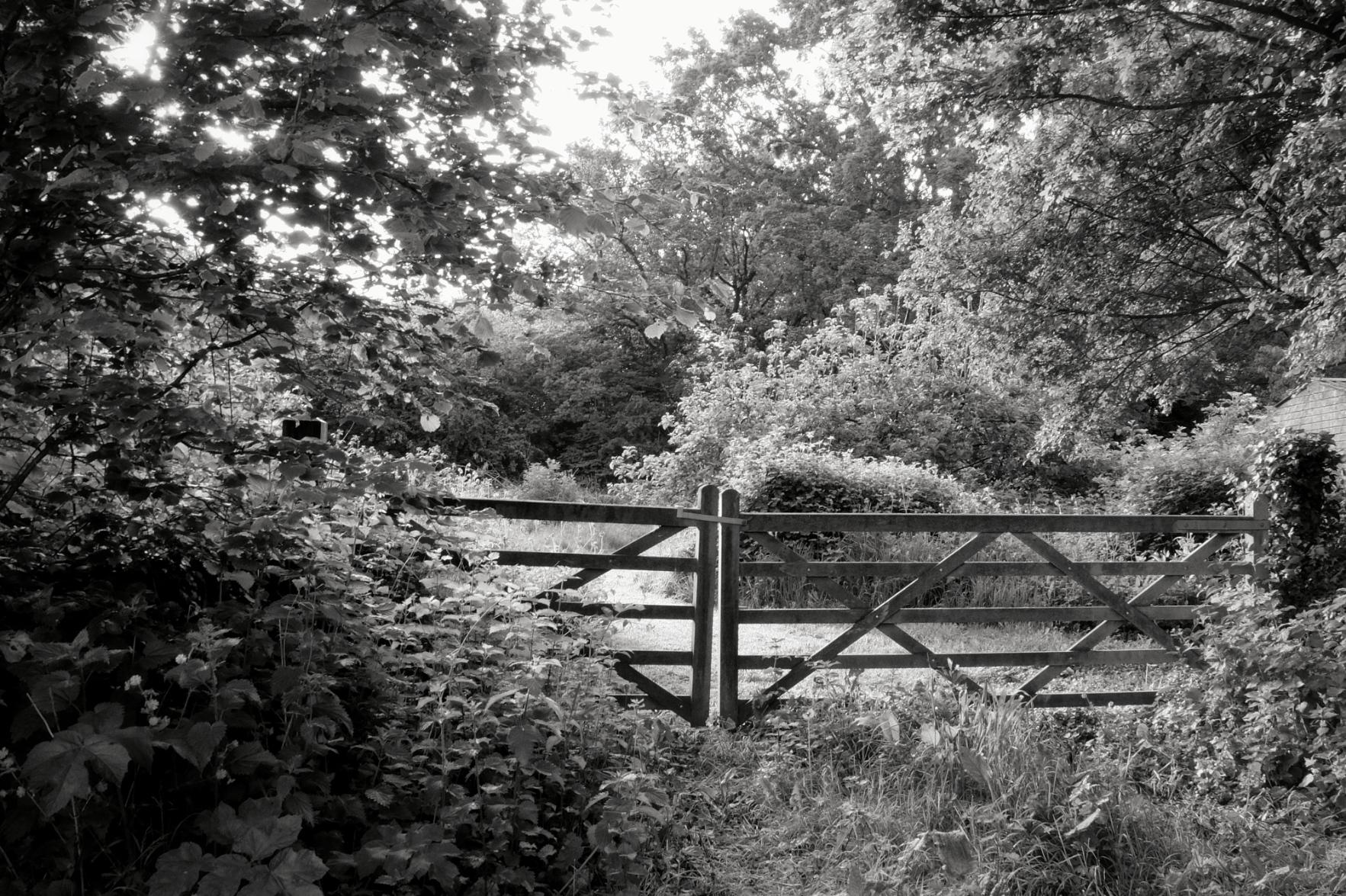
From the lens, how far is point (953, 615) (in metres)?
5.72

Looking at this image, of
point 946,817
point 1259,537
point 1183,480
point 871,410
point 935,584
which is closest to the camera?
point 946,817

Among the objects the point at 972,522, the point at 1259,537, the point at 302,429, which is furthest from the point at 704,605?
the point at 1259,537

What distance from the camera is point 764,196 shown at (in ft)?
89.1

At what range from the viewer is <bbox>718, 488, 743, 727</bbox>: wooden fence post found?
5.30 metres

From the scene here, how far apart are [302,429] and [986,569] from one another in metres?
4.26

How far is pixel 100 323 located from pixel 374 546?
2.03 m

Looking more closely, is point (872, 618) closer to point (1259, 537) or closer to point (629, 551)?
point (629, 551)

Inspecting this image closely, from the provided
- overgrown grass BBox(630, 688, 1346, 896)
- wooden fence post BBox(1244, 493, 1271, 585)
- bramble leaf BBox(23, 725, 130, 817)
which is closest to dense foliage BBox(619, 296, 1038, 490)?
wooden fence post BBox(1244, 493, 1271, 585)

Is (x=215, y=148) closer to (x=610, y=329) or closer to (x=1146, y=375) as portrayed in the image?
(x=1146, y=375)

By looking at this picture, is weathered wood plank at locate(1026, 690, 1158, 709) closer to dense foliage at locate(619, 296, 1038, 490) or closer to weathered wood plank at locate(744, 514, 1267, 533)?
weathered wood plank at locate(744, 514, 1267, 533)

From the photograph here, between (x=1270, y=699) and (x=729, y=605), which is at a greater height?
(x=729, y=605)

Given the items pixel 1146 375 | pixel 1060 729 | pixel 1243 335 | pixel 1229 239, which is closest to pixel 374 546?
pixel 1060 729

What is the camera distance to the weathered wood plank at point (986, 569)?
18.0ft

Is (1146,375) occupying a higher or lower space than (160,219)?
higher
